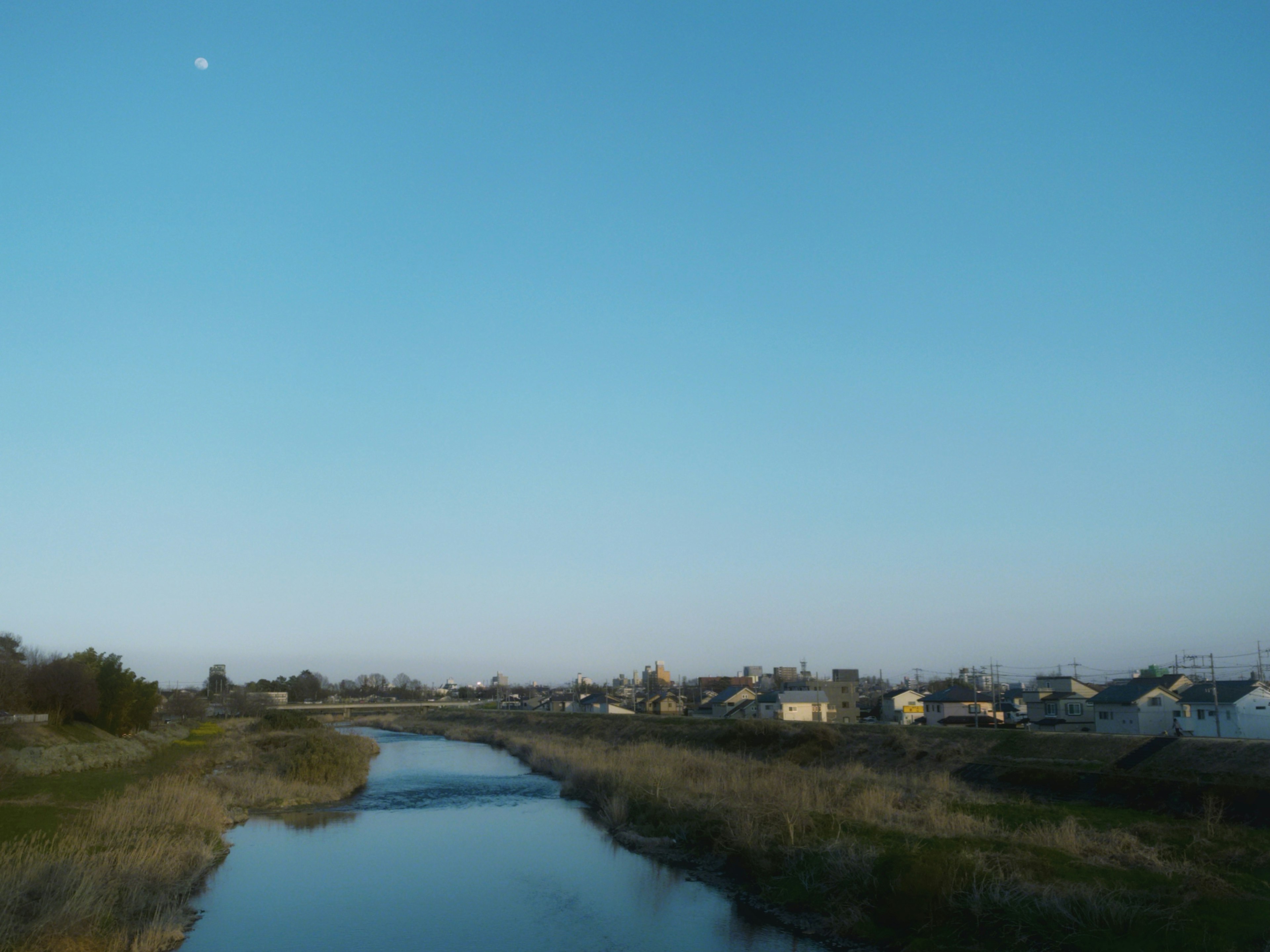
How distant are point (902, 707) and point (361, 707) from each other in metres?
114

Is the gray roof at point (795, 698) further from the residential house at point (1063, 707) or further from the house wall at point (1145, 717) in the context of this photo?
the house wall at point (1145, 717)

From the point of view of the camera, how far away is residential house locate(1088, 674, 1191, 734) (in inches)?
2083

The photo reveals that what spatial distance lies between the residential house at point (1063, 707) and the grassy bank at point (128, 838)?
45645 millimetres

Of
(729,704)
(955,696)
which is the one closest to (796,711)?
(955,696)

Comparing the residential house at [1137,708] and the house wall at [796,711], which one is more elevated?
the residential house at [1137,708]

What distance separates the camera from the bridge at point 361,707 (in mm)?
149250

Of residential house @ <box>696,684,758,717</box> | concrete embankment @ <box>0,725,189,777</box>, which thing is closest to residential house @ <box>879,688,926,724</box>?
residential house @ <box>696,684,758,717</box>

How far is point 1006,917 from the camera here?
1622 cm

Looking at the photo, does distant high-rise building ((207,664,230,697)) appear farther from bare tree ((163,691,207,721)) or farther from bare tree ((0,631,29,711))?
bare tree ((0,631,29,711))

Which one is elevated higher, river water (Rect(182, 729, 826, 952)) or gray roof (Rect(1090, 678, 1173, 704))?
gray roof (Rect(1090, 678, 1173, 704))

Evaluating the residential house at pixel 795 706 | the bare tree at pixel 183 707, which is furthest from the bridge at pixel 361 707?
the residential house at pixel 795 706

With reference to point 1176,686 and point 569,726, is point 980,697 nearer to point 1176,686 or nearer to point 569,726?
point 1176,686

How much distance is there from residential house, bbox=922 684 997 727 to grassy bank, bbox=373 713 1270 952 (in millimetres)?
31161

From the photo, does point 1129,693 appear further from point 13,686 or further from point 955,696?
point 13,686
